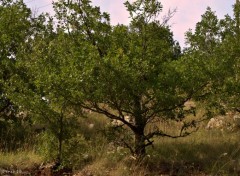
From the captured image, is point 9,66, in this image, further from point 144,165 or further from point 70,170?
point 144,165

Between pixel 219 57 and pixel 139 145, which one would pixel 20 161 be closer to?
pixel 139 145

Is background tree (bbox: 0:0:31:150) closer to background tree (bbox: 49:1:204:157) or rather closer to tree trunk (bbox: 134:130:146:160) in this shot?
background tree (bbox: 49:1:204:157)

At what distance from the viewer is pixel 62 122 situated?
10453 mm

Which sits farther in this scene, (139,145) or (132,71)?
(139,145)

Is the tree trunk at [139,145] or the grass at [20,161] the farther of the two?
the grass at [20,161]

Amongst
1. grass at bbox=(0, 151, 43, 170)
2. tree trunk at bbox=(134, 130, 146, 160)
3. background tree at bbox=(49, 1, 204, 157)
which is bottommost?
grass at bbox=(0, 151, 43, 170)

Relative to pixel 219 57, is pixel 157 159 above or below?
below

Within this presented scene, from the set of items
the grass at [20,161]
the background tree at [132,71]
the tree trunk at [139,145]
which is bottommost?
the grass at [20,161]

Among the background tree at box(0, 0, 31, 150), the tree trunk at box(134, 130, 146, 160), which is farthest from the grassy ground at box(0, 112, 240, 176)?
the background tree at box(0, 0, 31, 150)

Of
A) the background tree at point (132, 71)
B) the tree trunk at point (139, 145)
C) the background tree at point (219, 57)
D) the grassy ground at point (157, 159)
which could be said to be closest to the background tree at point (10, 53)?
the grassy ground at point (157, 159)

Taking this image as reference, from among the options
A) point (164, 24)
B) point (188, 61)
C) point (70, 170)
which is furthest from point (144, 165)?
point (164, 24)

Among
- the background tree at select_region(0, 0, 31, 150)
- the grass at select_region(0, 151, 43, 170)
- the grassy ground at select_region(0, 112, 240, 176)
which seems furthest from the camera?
the background tree at select_region(0, 0, 31, 150)

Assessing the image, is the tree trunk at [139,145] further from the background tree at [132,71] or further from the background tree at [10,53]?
the background tree at [10,53]

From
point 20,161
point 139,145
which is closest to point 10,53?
point 20,161
